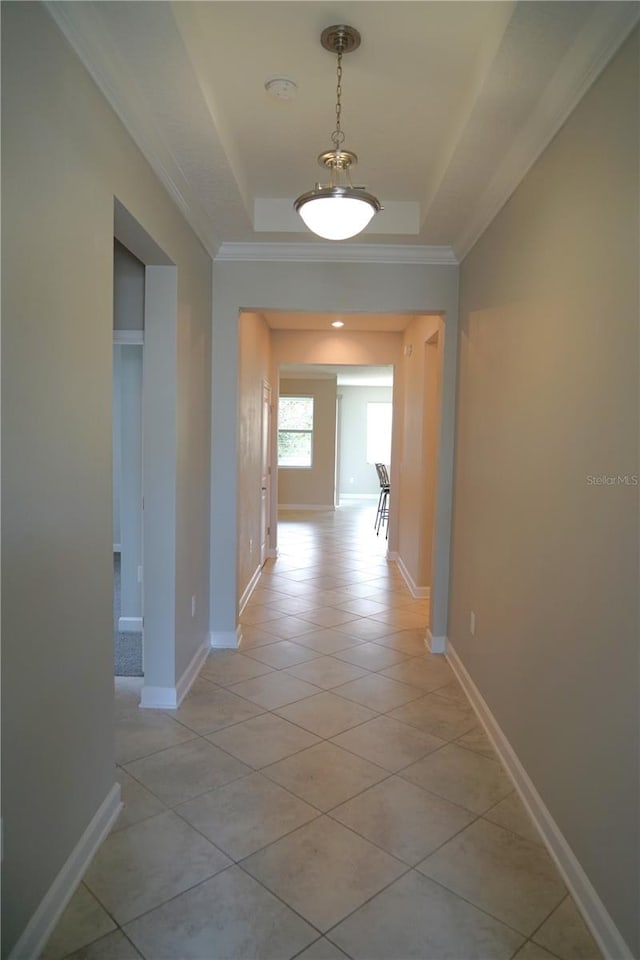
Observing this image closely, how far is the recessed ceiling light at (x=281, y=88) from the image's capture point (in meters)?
2.24

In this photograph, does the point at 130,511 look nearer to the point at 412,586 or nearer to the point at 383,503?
the point at 412,586

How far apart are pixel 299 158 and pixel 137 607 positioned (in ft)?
10.2

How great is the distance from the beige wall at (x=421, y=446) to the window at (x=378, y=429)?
663 cm

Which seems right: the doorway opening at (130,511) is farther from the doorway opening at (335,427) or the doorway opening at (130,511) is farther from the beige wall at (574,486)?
the beige wall at (574,486)

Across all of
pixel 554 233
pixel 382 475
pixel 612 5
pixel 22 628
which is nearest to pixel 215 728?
pixel 22 628

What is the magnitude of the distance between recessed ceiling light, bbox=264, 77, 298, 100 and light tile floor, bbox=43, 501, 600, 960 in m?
2.73

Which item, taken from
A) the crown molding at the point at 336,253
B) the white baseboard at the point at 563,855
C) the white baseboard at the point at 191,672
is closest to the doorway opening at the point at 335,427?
the crown molding at the point at 336,253

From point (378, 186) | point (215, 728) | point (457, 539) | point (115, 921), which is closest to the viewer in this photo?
point (115, 921)

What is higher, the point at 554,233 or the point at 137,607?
the point at 554,233

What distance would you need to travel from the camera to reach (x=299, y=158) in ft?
9.52

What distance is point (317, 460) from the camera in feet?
36.3

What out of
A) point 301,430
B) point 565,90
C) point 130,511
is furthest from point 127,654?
point 301,430

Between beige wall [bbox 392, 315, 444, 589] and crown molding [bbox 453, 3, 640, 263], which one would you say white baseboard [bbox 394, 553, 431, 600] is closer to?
beige wall [bbox 392, 315, 444, 589]

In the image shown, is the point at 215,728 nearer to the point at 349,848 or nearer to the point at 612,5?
the point at 349,848
